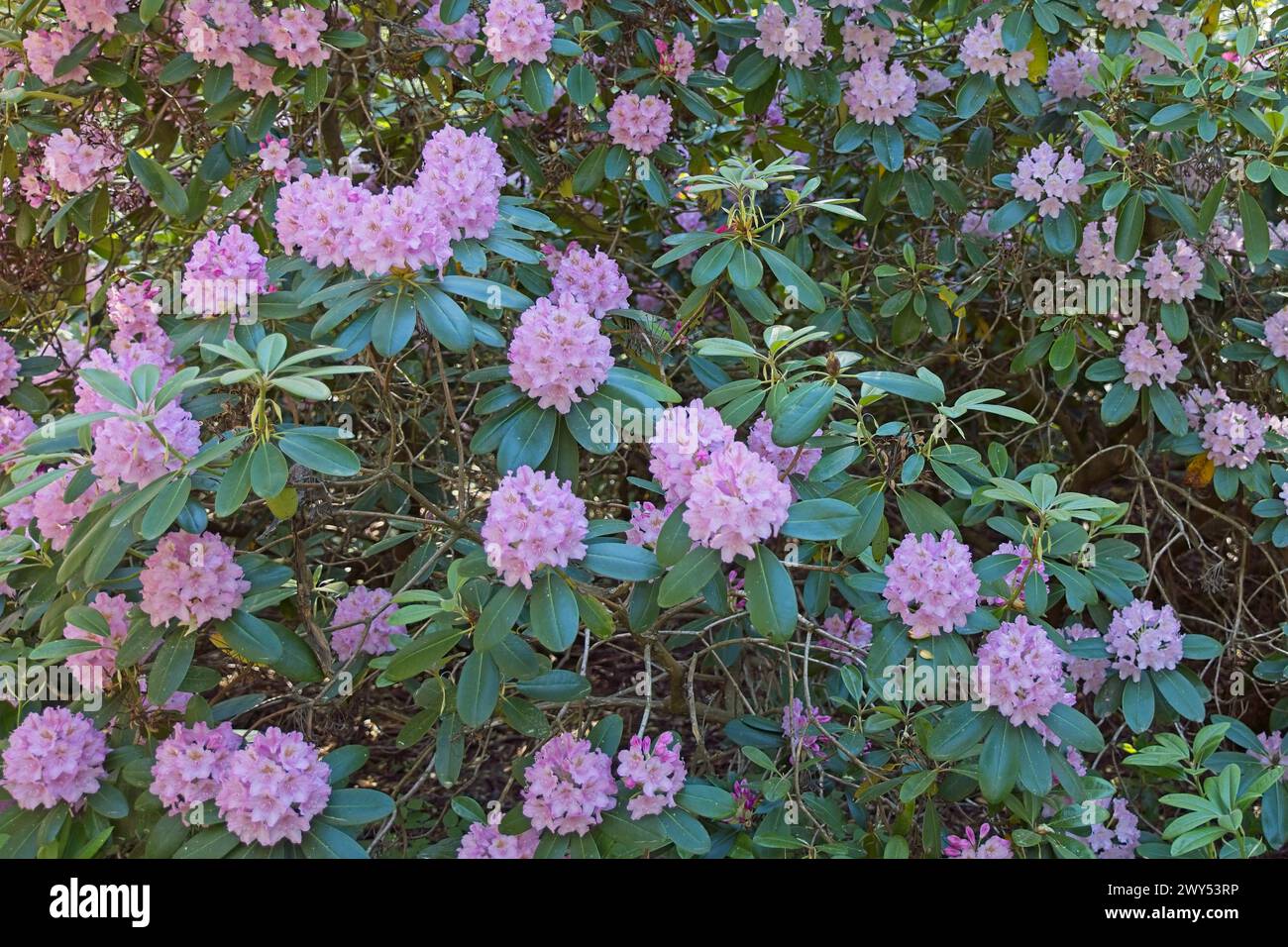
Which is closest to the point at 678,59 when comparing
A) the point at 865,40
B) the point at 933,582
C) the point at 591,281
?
the point at 865,40

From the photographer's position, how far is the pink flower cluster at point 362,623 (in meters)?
2.22

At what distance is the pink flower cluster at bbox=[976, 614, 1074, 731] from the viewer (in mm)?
1763

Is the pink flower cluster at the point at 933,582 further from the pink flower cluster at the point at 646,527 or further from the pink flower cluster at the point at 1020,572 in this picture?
the pink flower cluster at the point at 646,527

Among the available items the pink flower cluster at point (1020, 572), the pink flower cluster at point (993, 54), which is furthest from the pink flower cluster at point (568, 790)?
the pink flower cluster at point (993, 54)

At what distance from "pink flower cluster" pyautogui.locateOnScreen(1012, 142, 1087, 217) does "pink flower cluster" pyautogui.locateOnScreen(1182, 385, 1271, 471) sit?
59cm

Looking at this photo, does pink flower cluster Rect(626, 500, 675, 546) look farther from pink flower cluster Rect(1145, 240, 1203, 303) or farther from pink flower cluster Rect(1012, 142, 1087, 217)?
pink flower cluster Rect(1145, 240, 1203, 303)

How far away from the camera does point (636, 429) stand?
5.98ft

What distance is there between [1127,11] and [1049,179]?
39cm

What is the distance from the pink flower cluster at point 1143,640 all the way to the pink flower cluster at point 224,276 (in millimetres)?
1726

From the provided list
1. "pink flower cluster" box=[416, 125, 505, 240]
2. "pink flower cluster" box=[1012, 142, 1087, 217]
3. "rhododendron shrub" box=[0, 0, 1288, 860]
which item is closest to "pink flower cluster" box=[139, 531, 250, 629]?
"rhododendron shrub" box=[0, 0, 1288, 860]

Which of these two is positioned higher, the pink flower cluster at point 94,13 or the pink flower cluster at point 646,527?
the pink flower cluster at point 94,13

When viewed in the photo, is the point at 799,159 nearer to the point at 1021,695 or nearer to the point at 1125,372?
the point at 1125,372

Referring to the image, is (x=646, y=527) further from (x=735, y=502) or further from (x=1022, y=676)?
(x=1022, y=676)
